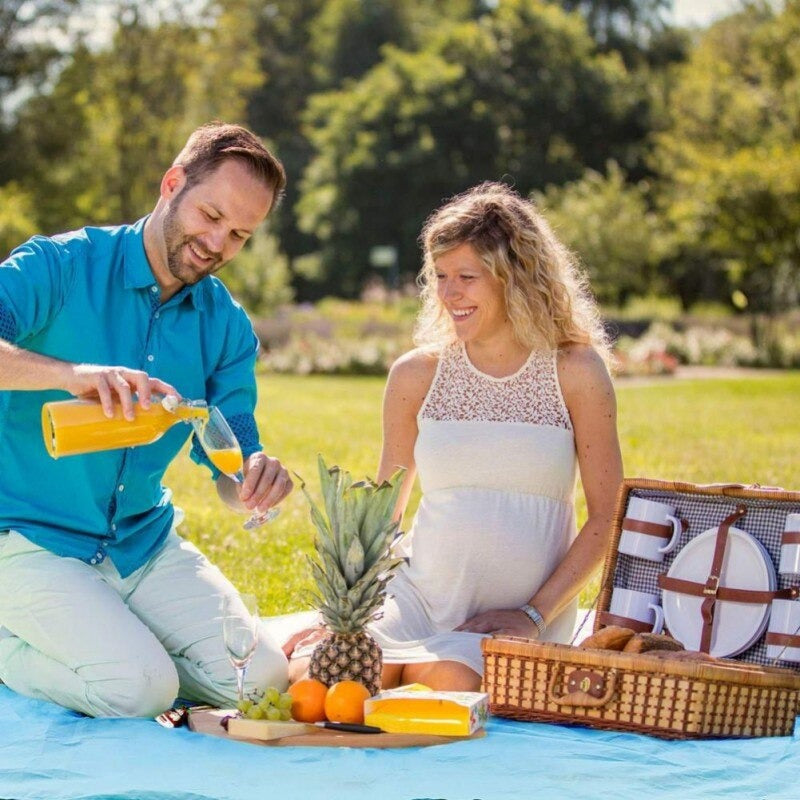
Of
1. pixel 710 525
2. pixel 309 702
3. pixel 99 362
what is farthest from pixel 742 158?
pixel 309 702

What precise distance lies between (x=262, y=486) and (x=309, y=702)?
2.12ft

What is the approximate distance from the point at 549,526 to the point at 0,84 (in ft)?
104

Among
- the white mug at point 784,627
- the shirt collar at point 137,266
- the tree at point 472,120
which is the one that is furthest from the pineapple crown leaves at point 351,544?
the tree at point 472,120

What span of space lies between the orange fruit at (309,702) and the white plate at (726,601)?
4.24 ft

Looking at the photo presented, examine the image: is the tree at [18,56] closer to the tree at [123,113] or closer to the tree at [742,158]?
the tree at [123,113]

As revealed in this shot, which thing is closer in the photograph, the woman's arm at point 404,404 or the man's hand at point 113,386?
the man's hand at point 113,386

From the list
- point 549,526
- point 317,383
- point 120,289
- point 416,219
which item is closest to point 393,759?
point 549,526

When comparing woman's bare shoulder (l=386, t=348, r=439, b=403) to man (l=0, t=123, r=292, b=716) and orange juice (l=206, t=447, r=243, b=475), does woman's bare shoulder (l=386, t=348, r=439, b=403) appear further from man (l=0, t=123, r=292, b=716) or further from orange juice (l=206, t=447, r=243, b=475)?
orange juice (l=206, t=447, r=243, b=475)

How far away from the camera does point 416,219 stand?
4091 centimetres

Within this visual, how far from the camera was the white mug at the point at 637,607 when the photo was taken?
14.2 feet

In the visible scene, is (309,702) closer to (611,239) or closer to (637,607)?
(637,607)

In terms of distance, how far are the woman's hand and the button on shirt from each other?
94 cm

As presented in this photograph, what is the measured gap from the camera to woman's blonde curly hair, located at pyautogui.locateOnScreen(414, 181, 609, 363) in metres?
4.49

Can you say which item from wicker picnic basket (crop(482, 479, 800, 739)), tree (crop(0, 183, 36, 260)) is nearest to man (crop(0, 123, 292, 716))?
wicker picnic basket (crop(482, 479, 800, 739))
